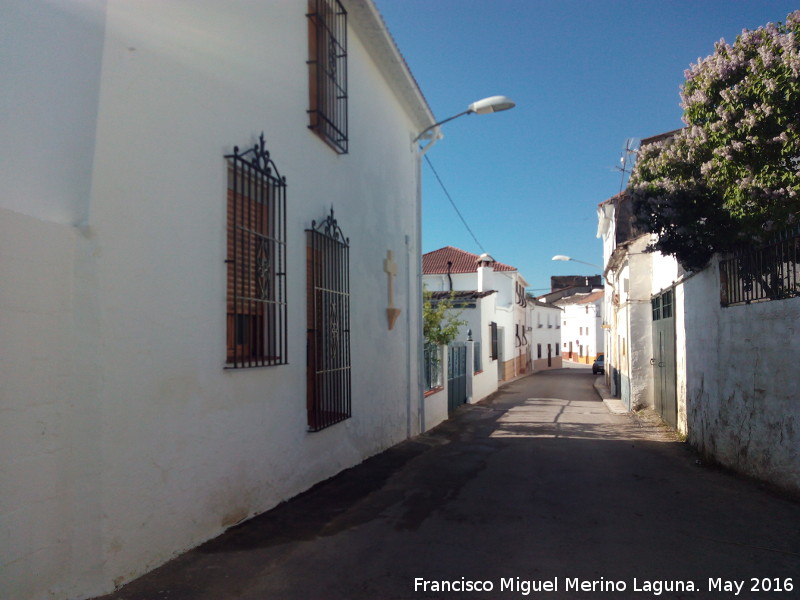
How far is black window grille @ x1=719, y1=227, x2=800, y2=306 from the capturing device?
6020 millimetres

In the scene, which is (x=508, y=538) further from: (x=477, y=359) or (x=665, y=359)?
(x=477, y=359)

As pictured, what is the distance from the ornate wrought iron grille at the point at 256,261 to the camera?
5.04 m

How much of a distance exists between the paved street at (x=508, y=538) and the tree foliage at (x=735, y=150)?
289cm

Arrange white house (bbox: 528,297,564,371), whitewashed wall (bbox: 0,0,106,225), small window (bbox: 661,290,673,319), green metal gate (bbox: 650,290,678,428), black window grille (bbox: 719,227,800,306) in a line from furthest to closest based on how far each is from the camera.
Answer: white house (bbox: 528,297,564,371), small window (bbox: 661,290,673,319), green metal gate (bbox: 650,290,678,428), black window grille (bbox: 719,227,800,306), whitewashed wall (bbox: 0,0,106,225)

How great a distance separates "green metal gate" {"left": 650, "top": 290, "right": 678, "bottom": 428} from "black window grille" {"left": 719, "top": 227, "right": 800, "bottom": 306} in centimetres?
389

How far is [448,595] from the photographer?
148 inches

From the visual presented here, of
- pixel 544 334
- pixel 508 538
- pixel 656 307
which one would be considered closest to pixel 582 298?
pixel 544 334

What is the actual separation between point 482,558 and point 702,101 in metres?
5.52

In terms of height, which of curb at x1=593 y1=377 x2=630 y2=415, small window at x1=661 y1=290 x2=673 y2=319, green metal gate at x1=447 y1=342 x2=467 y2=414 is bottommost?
curb at x1=593 y1=377 x2=630 y2=415

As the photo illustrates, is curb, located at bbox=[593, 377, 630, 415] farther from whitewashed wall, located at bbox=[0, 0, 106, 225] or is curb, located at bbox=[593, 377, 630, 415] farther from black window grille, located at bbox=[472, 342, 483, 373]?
whitewashed wall, located at bbox=[0, 0, 106, 225]

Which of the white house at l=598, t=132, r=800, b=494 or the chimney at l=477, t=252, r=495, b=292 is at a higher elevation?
the chimney at l=477, t=252, r=495, b=292

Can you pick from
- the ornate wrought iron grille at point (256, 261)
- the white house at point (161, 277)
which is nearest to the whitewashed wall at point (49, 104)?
the white house at point (161, 277)

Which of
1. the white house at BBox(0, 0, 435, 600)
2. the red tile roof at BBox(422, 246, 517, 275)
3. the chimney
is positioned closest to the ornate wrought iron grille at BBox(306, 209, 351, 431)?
the white house at BBox(0, 0, 435, 600)

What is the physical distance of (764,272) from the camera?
655cm
